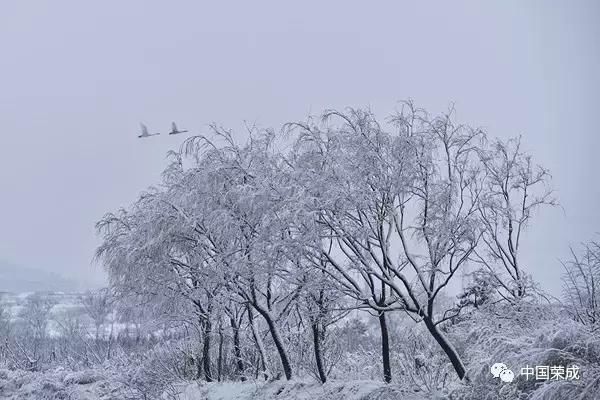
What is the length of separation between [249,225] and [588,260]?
22.2ft

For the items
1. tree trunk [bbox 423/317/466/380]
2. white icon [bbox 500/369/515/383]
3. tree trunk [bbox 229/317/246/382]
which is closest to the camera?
white icon [bbox 500/369/515/383]

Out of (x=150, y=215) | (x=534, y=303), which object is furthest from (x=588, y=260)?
(x=150, y=215)

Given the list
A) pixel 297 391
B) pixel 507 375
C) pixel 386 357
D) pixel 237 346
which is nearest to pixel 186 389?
pixel 237 346

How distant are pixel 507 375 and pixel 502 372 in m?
0.10

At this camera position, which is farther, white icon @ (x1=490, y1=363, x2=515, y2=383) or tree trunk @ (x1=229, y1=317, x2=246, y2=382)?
tree trunk @ (x1=229, y1=317, x2=246, y2=382)

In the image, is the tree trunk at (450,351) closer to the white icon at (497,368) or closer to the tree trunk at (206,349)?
the white icon at (497,368)

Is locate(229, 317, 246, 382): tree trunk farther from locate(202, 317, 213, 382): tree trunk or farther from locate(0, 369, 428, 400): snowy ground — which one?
locate(0, 369, 428, 400): snowy ground

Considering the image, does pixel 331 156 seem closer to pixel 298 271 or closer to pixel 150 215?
pixel 298 271

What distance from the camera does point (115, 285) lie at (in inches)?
679

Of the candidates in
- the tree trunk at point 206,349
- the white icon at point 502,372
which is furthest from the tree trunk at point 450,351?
the tree trunk at point 206,349

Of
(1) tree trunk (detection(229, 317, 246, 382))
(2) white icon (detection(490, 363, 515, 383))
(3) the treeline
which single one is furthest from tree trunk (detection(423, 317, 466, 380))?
(1) tree trunk (detection(229, 317, 246, 382))

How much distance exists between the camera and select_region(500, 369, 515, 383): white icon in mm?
8656

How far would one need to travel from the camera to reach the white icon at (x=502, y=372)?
28.5ft

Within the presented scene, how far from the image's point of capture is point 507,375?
871 centimetres
